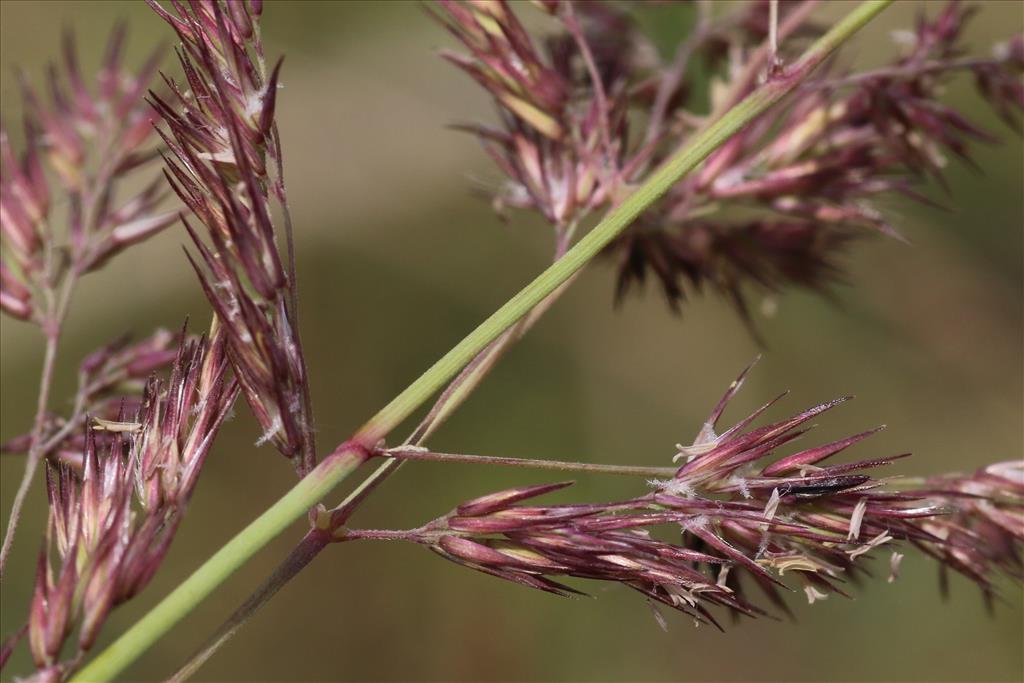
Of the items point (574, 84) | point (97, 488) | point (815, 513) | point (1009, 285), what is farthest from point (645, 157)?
point (1009, 285)

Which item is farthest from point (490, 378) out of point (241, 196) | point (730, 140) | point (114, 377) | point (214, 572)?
point (214, 572)

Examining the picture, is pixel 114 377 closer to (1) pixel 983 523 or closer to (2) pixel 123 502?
(2) pixel 123 502

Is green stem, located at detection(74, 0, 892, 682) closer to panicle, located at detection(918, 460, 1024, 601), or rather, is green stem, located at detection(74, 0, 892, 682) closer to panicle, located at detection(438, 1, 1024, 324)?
panicle, located at detection(438, 1, 1024, 324)

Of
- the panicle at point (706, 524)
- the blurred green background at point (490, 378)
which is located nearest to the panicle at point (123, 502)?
the panicle at point (706, 524)

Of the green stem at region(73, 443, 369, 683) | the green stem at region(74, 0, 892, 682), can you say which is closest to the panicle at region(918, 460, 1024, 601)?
the green stem at region(74, 0, 892, 682)

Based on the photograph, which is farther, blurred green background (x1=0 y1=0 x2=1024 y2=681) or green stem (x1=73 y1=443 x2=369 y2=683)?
blurred green background (x1=0 y1=0 x2=1024 y2=681)

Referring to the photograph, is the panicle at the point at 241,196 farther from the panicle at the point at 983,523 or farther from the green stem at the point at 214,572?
the panicle at the point at 983,523
